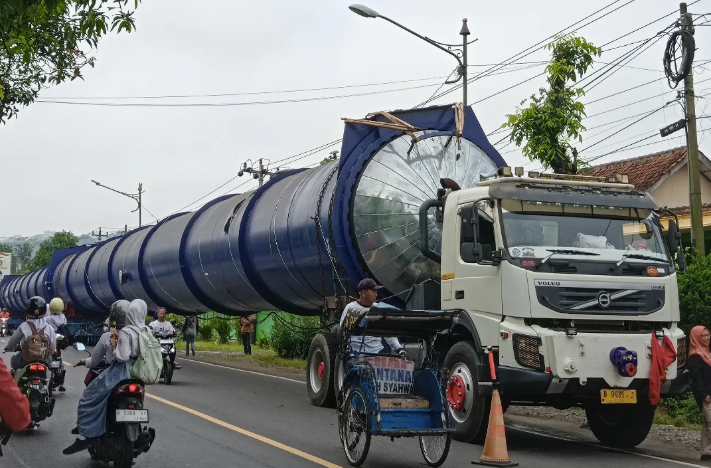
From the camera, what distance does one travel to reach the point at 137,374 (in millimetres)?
8305

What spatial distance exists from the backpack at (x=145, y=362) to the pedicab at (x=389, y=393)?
6.05 feet

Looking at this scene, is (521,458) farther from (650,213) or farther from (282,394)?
(282,394)

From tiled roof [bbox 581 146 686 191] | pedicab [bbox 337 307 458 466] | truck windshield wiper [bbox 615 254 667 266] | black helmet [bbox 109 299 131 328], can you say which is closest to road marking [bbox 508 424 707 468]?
truck windshield wiper [bbox 615 254 667 266]

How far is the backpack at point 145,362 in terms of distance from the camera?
8.29m

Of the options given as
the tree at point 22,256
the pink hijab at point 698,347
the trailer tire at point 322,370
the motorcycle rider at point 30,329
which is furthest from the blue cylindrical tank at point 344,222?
the tree at point 22,256

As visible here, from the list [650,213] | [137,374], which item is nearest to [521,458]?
[650,213]

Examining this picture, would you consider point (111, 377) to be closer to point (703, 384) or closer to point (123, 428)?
point (123, 428)

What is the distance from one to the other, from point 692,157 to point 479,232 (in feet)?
22.6

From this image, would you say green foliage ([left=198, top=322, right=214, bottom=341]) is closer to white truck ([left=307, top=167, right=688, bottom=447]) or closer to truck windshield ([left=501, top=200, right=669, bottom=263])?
white truck ([left=307, top=167, right=688, bottom=447])

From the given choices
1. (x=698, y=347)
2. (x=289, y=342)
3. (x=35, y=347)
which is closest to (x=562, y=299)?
(x=698, y=347)

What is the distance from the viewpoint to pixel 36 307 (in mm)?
11062

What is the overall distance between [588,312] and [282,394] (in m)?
7.45

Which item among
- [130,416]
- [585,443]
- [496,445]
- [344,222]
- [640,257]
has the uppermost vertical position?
[344,222]

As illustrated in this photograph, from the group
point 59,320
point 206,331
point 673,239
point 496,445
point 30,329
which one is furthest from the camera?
point 206,331
